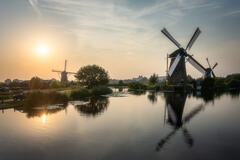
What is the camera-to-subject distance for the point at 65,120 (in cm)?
1513

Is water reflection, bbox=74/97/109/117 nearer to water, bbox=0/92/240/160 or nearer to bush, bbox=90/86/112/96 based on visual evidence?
water, bbox=0/92/240/160

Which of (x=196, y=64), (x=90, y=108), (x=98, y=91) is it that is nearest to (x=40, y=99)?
(x=90, y=108)

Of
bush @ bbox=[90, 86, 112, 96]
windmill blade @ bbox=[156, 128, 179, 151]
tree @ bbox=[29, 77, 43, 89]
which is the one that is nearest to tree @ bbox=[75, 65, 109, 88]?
bush @ bbox=[90, 86, 112, 96]

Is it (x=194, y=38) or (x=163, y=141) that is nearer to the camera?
(x=163, y=141)

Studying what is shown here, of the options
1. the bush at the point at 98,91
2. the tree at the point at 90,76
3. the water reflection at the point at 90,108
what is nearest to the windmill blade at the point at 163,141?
the water reflection at the point at 90,108

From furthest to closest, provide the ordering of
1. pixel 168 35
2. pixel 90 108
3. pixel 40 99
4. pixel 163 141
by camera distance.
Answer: pixel 168 35, pixel 40 99, pixel 90 108, pixel 163 141

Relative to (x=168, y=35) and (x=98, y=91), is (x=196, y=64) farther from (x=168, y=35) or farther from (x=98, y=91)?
(x=98, y=91)

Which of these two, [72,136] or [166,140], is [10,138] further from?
[166,140]

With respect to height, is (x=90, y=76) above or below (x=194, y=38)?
below

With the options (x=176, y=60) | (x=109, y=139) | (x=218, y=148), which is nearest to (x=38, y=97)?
(x=109, y=139)

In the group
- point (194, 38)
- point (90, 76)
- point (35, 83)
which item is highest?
point (194, 38)

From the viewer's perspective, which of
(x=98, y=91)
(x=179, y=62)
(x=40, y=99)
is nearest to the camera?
(x=40, y=99)

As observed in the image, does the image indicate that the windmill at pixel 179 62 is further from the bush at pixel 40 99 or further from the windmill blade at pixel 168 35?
the bush at pixel 40 99

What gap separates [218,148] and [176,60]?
41.9 m
